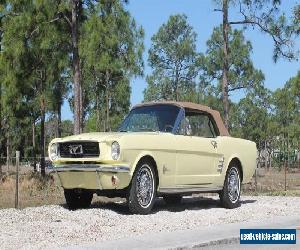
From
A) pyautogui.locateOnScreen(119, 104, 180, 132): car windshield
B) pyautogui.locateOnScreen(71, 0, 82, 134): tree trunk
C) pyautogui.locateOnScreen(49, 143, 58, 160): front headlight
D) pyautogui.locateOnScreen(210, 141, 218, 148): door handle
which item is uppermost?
pyautogui.locateOnScreen(71, 0, 82, 134): tree trunk

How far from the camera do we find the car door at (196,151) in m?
12.1

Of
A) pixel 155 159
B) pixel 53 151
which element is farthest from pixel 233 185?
pixel 53 151

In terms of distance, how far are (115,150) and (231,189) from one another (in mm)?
3731

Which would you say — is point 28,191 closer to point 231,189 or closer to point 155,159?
point 231,189

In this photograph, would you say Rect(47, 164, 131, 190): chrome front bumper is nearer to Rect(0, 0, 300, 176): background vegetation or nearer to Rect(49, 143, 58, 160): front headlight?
Rect(49, 143, 58, 160): front headlight

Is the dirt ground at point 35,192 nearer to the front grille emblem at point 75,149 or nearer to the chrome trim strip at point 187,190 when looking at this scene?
the chrome trim strip at point 187,190

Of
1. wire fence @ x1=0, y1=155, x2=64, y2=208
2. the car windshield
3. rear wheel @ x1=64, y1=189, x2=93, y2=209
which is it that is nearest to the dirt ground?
wire fence @ x1=0, y1=155, x2=64, y2=208

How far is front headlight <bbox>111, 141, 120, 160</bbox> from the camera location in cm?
1066

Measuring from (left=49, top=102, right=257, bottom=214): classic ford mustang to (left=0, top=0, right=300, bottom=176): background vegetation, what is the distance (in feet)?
31.0

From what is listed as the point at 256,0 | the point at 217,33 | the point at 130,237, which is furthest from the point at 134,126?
the point at 217,33

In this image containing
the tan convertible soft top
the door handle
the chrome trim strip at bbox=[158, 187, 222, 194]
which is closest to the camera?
the chrome trim strip at bbox=[158, 187, 222, 194]

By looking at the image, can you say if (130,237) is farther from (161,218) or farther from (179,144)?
(179,144)

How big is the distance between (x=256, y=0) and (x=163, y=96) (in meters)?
33.5

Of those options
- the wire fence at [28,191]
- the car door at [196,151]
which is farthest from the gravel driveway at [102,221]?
the wire fence at [28,191]
